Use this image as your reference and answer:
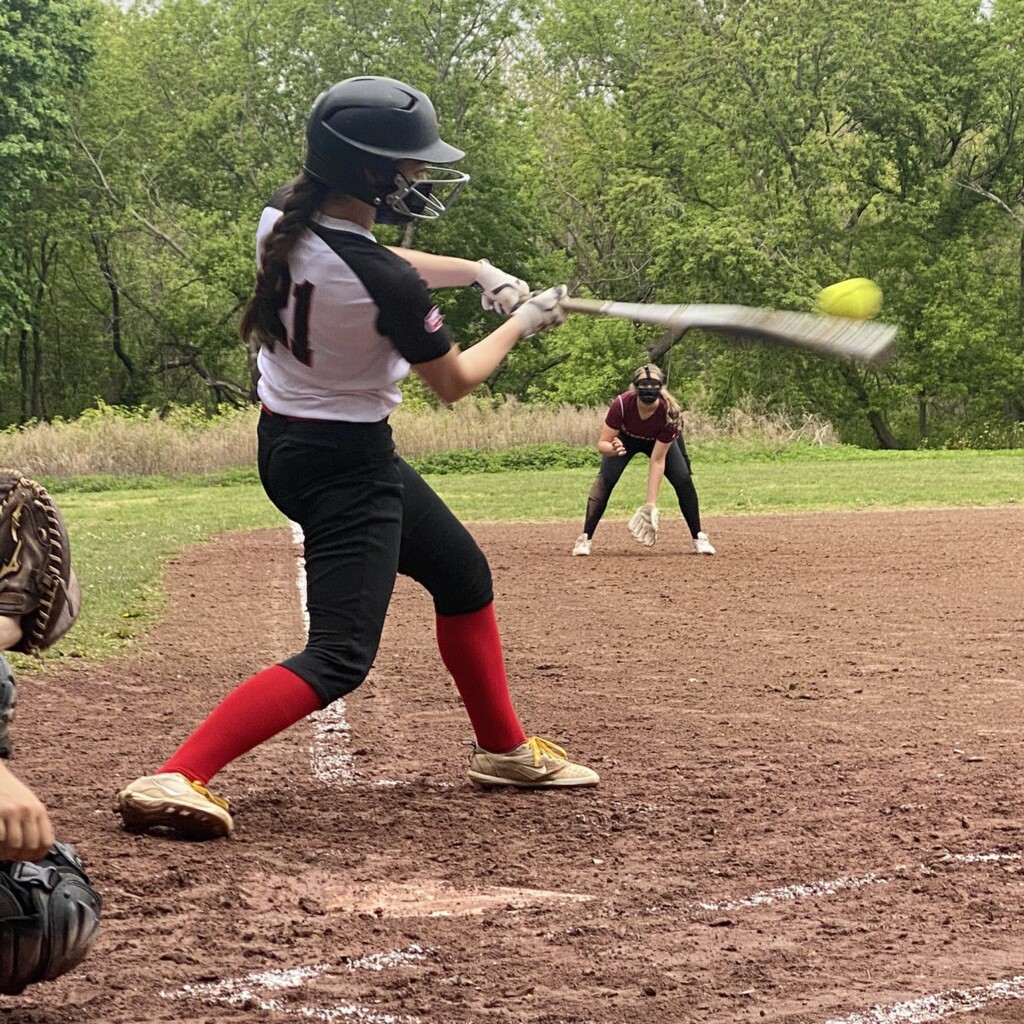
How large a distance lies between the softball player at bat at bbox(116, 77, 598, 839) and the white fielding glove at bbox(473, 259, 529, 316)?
0.34ft

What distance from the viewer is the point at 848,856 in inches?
164

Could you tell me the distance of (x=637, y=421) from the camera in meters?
13.1

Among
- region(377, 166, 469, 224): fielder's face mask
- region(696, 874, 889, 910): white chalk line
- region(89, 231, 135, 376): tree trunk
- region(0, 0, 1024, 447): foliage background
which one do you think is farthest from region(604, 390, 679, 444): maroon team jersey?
region(89, 231, 135, 376): tree trunk

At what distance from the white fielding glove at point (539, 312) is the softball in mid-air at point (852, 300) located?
1.76 meters

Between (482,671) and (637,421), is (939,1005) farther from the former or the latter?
(637,421)

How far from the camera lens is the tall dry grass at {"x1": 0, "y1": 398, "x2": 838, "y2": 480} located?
96.6 ft

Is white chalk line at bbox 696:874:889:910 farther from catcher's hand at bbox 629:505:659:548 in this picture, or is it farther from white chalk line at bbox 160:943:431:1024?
catcher's hand at bbox 629:505:659:548

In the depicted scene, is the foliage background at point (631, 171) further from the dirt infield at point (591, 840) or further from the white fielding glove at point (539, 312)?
the white fielding glove at point (539, 312)

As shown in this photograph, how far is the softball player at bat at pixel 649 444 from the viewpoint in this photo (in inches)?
508

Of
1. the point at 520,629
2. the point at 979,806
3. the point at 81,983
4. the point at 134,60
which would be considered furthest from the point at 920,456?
the point at 134,60

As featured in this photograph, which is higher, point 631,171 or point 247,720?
point 631,171

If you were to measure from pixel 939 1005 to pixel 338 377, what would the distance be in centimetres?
240

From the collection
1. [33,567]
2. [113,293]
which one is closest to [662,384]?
[33,567]

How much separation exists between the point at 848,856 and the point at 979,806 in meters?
0.78
